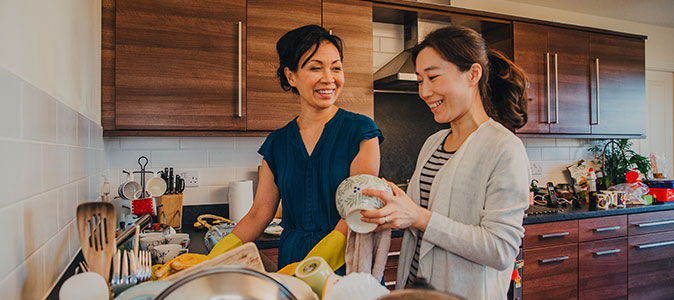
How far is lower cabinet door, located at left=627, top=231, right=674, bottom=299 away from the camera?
2.96m

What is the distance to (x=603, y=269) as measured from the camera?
112 inches

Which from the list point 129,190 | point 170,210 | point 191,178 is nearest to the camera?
point 129,190

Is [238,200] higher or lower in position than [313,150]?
lower

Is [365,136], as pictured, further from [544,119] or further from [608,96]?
[608,96]

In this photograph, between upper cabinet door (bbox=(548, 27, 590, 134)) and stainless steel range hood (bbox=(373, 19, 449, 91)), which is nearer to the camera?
stainless steel range hood (bbox=(373, 19, 449, 91))

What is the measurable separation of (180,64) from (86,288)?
1.83 metres

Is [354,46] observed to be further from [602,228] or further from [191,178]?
[602,228]

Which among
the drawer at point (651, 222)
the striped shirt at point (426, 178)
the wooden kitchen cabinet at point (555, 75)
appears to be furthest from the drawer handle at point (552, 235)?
the striped shirt at point (426, 178)

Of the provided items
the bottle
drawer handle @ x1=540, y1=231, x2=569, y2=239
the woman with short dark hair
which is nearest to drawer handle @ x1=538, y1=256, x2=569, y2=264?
drawer handle @ x1=540, y1=231, x2=569, y2=239

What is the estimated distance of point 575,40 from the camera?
10.3ft

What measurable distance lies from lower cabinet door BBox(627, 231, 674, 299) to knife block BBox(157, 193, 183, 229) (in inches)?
117

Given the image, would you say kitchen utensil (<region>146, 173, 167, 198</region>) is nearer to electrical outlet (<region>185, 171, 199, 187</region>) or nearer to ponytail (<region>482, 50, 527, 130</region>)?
electrical outlet (<region>185, 171, 199, 187</region>)

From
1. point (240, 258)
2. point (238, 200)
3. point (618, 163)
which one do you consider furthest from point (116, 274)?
point (618, 163)

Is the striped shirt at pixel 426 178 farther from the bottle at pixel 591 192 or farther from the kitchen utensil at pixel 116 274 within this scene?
the bottle at pixel 591 192
